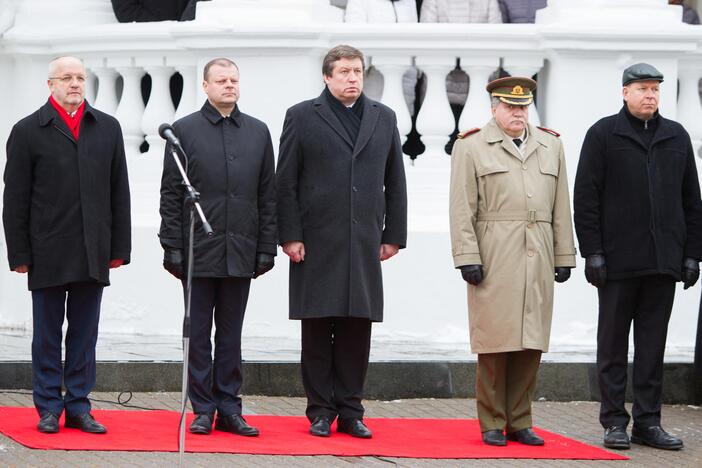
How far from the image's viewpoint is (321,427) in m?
9.62

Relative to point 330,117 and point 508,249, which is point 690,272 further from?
point 330,117

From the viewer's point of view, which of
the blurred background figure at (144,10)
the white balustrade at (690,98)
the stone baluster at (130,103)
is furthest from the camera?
the blurred background figure at (144,10)

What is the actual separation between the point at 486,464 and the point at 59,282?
2.31 m

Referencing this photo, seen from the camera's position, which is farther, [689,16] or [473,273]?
[689,16]

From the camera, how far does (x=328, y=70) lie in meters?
9.73

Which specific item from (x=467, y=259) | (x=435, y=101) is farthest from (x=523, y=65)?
(x=467, y=259)

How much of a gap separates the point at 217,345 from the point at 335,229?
0.85 m

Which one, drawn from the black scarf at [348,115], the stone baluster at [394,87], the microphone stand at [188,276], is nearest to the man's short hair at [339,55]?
the black scarf at [348,115]

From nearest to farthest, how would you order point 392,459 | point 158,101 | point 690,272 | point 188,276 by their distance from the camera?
point 188,276
point 392,459
point 690,272
point 158,101

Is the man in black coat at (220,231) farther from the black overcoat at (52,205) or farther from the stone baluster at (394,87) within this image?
the stone baluster at (394,87)

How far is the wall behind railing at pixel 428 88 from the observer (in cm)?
1187

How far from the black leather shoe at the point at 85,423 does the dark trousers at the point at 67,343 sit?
0.03 meters

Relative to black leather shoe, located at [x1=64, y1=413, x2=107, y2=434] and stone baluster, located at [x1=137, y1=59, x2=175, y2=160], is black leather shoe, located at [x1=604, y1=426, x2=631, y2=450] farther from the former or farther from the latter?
stone baluster, located at [x1=137, y1=59, x2=175, y2=160]

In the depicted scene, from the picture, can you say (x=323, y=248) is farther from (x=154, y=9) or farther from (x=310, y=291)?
(x=154, y=9)
